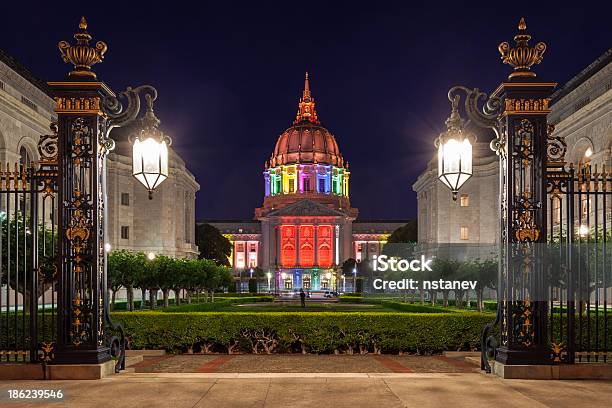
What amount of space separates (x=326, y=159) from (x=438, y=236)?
9696cm

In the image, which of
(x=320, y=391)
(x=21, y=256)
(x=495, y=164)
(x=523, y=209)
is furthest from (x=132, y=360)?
(x=495, y=164)

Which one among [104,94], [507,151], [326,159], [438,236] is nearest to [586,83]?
[438,236]

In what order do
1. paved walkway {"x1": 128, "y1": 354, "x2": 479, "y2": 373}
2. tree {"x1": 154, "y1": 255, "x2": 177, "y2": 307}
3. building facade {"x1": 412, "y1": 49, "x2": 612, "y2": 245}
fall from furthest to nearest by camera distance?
building facade {"x1": 412, "y1": 49, "x2": 612, "y2": 245}, tree {"x1": 154, "y1": 255, "x2": 177, "y2": 307}, paved walkway {"x1": 128, "y1": 354, "x2": 479, "y2": 373}

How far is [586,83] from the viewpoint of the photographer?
47.3m

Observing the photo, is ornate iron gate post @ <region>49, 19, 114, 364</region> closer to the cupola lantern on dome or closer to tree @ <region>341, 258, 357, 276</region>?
tree @ <region>341, 258, 357, 276</region>

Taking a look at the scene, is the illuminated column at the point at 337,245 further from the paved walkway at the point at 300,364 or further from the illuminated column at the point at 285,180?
the paved walkway at the point at 300,364

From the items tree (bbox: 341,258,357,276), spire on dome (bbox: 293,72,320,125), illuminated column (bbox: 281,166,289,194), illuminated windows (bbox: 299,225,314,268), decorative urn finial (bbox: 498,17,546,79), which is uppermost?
spire on dome (bbox: 293,72,320,125)

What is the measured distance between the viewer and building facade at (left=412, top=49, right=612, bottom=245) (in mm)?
43969

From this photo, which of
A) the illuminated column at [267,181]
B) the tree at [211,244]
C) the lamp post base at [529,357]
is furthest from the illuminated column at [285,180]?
the lamp post base at [529,357]

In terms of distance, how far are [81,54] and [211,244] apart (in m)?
98.0

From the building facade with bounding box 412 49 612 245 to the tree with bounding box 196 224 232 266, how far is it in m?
36.1

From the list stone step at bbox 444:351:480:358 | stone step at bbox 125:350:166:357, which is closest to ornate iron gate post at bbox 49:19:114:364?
stone step at bbox 125:350:166:357

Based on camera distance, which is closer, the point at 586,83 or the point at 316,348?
the point at 316,348

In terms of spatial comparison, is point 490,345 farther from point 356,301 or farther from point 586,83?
point 356,301
